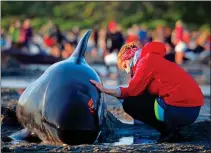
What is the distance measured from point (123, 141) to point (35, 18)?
4958cm

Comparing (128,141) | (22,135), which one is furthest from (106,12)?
(22,135)

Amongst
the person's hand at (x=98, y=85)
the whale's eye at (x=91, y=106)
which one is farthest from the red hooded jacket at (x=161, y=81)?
the whale's eye at (x=91, y=106)

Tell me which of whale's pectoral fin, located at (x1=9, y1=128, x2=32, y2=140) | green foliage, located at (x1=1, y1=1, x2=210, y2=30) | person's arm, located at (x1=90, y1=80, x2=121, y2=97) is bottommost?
whale's pectoral fin, located at (x1=9, y1=128, x2=32, y2=140)

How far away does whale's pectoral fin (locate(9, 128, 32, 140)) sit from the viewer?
8039 mm

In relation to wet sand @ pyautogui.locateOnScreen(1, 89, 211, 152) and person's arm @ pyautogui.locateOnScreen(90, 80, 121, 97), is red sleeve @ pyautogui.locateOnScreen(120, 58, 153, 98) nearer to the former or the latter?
person's arm @ pyautogui.locateOnScreen(90, 80, 121, 97)

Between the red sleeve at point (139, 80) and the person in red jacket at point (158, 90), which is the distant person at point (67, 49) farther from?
the red sleeve at point (139, 80)

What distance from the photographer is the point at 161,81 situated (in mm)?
7656

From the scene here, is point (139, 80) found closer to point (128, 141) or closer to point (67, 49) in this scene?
point (128, 141)

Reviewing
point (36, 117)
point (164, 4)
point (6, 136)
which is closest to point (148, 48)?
point (36, 117)

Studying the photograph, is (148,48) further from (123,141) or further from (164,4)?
(164,4)

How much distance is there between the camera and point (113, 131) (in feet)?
29.1

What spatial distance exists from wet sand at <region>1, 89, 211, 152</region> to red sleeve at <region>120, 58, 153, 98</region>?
23.8 inches

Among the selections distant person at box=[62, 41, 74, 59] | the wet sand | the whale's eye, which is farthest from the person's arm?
distant person at box=[62, 41, 74, 59]

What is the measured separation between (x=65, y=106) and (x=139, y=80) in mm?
878
